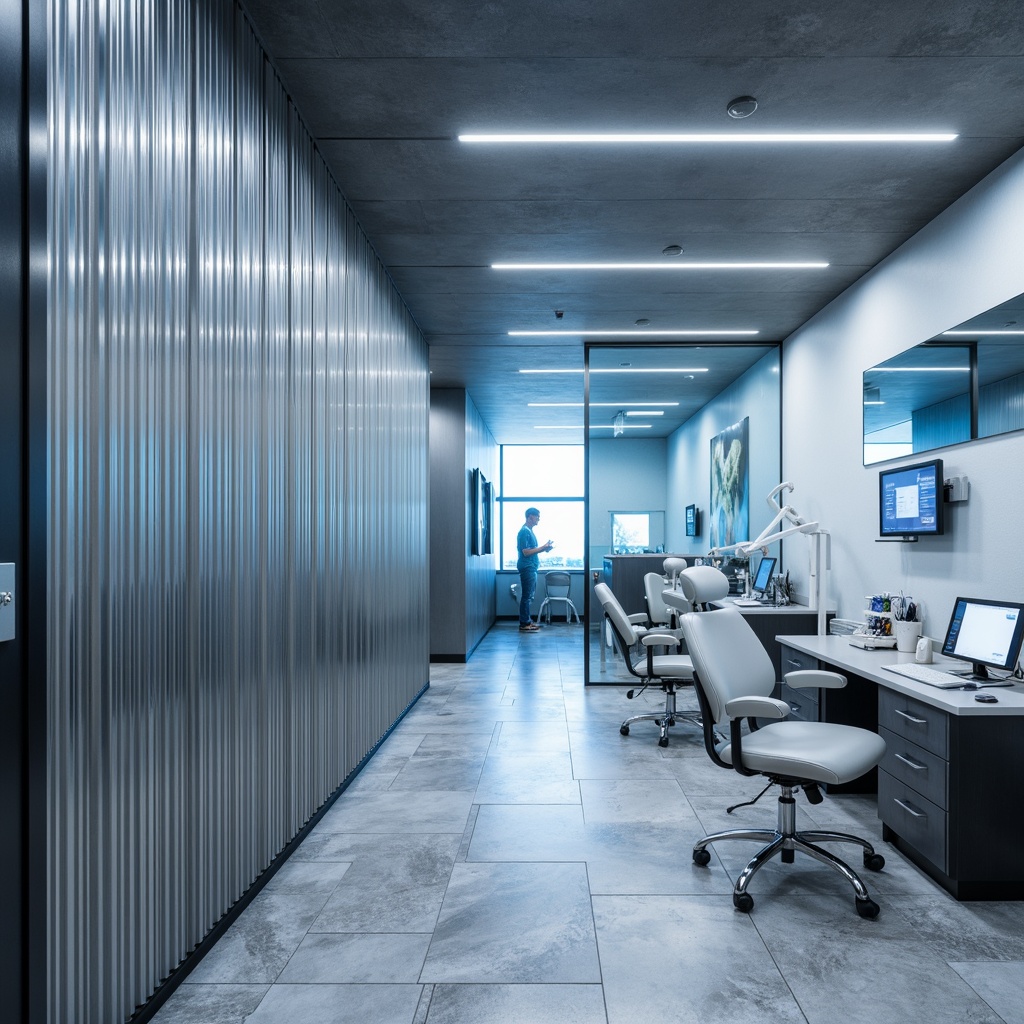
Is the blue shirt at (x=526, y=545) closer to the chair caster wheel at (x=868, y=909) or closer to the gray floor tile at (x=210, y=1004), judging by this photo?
the chair caster wheel at (x=868, y=909)

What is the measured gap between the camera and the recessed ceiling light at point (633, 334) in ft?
21.6

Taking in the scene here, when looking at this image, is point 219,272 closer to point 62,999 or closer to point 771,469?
point 62,999

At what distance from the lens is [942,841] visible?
9.25 feet

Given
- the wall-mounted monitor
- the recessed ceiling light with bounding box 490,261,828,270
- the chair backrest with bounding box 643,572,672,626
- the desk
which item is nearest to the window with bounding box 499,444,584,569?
the wall-mounted monitor

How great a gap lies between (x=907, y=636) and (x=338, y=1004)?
3.15m

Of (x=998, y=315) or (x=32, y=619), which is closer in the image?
(x=32, y=619)

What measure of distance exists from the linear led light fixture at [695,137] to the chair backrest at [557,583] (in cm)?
917

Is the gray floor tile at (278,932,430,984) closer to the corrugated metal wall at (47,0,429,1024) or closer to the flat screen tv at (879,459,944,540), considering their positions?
the corrugated metal wall at (47,0,429,1024)

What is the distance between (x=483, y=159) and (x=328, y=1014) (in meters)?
3.41

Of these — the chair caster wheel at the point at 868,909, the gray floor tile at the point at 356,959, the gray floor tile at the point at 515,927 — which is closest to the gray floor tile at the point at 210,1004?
the gray floor tile at the point at 356,959

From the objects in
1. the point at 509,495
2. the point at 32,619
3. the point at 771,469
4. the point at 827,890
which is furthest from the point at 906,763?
the point at 509,495

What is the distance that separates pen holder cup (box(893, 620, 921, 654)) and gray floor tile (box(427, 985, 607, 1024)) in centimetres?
255

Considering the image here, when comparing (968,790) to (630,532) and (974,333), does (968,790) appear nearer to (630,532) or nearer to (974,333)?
(974,333)

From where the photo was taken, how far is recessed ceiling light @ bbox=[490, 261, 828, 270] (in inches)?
196
